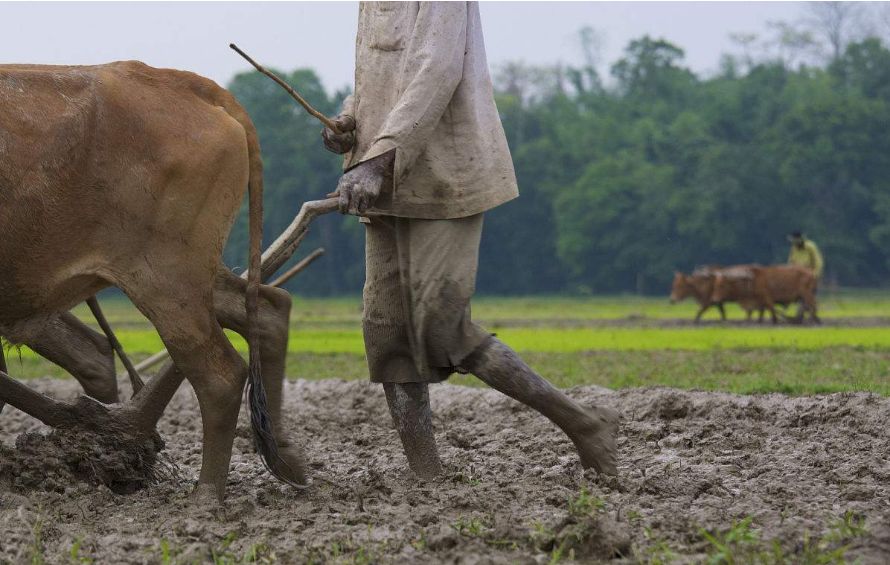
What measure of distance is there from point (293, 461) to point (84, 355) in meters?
1.49

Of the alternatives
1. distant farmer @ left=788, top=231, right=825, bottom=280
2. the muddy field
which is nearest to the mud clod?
the muddy field

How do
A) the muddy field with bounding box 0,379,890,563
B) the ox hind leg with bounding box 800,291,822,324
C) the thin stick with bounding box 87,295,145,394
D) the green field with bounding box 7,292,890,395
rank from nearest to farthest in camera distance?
the muddy field with bounding box 0,379,890,563
the thin stick with bounding box 87,295,145,394
the green field with bounding box 7,292,890,395
the ox hind leg with bounding box 800,291,822,324

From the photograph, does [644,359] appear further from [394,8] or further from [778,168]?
[778,168]

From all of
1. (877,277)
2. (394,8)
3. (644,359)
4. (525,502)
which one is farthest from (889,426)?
(877,277)

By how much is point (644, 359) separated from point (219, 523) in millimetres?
10783

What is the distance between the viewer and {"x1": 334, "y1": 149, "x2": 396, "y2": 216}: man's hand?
18.0 feet

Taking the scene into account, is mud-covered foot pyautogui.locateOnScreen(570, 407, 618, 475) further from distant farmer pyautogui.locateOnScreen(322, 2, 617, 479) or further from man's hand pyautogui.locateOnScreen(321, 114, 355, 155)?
man's hand pyautogui.locateOnScreen(321, 114, 355, 155)

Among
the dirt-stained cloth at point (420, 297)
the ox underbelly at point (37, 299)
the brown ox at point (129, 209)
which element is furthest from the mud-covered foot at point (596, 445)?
the ox underbelly at point (37, 299)

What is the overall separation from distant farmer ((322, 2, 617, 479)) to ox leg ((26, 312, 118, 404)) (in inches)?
63.8

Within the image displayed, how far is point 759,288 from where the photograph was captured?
98.5ft

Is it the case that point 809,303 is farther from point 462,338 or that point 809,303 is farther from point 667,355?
point 462,338

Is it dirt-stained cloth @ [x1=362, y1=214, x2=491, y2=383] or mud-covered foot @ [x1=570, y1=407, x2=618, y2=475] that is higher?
dirt-stained cloth @ [x1=362, y1=214, x2=491, y2=383]

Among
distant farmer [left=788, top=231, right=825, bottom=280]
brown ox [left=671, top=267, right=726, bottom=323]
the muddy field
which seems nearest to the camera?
the muddy field

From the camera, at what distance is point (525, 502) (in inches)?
203
